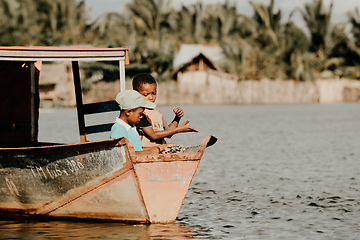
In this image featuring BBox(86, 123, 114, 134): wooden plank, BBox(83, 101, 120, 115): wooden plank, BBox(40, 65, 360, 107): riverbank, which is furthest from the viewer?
BBox(40, 65, 360, 107): riverbank

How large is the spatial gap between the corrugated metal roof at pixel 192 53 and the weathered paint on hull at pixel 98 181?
42.3m

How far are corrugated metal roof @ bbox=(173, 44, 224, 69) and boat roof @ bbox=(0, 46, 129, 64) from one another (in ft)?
138

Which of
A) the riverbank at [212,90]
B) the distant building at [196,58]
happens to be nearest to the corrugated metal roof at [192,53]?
the distant building at [196,58]

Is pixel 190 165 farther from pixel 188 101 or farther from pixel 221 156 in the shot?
pixel 188 101

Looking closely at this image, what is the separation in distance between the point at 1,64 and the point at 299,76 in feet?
136

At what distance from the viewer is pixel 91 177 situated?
8.04 m

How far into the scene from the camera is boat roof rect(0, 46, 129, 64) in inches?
331

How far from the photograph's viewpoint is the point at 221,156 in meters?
16.9

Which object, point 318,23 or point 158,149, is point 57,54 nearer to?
point 158,149

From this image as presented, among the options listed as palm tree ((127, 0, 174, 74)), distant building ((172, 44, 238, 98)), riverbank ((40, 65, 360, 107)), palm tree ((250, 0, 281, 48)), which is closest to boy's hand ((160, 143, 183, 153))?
riverbank ((40, 65, 360, 107))

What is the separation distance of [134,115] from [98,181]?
0.88 m

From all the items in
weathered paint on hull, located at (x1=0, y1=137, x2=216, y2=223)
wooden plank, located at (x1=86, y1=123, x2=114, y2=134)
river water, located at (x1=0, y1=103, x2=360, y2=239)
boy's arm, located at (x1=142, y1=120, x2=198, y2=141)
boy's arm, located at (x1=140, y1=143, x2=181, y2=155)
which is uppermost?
boy's arm, located at (x1=142, y1=120, x2=198, y2=141)

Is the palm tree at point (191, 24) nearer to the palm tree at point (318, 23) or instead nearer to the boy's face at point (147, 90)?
the palm tree at point (318, 23)

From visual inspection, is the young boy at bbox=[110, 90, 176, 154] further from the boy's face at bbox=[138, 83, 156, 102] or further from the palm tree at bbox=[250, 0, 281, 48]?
the palm tree at bbox=[250, 0, 281, 48]
